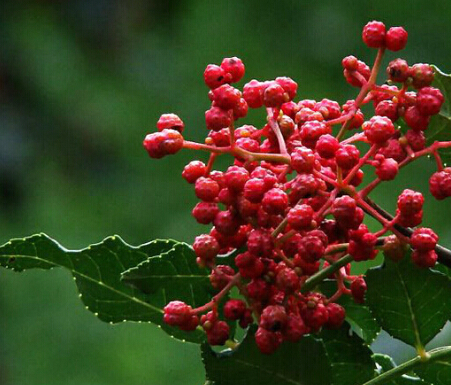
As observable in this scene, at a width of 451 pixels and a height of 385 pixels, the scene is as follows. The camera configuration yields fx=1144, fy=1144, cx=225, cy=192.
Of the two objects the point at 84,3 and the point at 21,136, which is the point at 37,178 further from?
the point at 84,3

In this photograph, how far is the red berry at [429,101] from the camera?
0.84m

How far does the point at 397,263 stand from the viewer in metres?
0.85

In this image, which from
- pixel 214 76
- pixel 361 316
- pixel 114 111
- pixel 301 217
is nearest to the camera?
pixel 301 217

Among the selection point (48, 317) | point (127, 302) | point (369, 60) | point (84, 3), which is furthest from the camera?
point (84, 3)

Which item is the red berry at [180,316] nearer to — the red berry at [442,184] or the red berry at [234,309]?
the red berry at [234,309]

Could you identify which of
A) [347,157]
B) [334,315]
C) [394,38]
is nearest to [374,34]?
[394,38]

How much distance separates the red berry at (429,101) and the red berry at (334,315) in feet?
0.53

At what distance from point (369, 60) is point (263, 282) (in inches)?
148

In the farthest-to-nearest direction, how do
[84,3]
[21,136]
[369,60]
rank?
1. [84,3]
2. [21,136]
3. [369,60]

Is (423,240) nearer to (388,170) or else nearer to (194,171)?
(388,170)

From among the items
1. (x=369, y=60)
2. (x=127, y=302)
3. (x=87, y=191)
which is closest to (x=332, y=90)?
(x=369, y=60)

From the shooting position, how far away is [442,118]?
885 millimetres

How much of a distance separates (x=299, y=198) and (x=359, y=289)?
0.10m

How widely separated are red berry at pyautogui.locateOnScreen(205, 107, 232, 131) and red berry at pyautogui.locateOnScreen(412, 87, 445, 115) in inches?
5.6
